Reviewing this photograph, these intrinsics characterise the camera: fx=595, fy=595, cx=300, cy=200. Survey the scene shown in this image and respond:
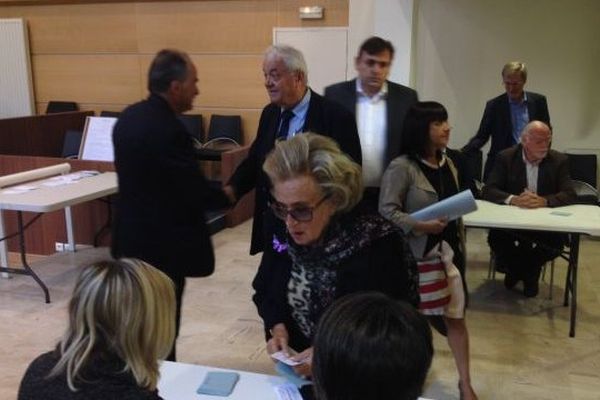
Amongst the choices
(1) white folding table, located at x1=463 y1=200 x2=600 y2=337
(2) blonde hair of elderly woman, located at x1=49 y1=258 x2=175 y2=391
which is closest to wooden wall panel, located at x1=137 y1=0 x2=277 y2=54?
(1) white folding table, located at x1=463 y1=200 x2=600 y2=337

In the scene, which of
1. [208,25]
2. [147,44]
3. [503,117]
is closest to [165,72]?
[503,117]

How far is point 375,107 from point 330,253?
1.84 metres

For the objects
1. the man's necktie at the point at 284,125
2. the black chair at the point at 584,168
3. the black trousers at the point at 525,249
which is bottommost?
the black trousers at the point at 525,249

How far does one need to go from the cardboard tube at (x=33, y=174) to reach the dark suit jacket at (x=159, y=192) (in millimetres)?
2320

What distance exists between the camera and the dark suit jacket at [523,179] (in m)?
3.76

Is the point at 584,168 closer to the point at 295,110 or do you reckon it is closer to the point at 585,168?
the point at 585,168

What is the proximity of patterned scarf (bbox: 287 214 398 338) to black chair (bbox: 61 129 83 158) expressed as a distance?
5.71 m

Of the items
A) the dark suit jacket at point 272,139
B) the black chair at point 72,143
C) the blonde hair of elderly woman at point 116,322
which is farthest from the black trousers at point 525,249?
the black chair at point 72,143

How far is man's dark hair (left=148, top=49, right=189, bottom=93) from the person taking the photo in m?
2.42

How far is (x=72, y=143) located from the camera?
6863 mm

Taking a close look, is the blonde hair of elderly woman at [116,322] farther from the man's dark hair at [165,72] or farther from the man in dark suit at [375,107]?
the man in dark suit at [375,107]

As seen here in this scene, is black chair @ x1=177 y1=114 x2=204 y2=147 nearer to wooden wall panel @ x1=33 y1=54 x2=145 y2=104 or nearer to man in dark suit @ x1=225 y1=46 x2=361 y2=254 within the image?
wooden wall panel @ x1=33 y1=54 x2=145 y2=104

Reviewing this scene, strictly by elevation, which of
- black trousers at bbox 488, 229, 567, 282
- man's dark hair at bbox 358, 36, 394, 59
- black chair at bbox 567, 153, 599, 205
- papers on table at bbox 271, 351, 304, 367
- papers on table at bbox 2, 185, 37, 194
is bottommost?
black trousers at bbox 488, 229, 567, 282

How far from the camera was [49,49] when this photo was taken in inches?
335
